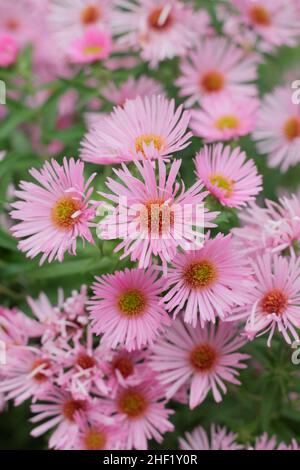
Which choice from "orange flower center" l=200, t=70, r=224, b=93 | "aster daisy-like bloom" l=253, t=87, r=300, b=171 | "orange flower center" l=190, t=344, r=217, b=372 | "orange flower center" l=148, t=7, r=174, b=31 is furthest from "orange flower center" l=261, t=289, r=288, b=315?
"orange flower center" l=148, t=7, r=174, b=31

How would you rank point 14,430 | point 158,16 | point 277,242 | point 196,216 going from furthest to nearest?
point 158,16
point 14,430
point 277,242
point 196,216

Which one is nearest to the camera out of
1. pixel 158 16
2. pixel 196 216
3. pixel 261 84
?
pixel 196 216

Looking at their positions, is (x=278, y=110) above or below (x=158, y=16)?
below

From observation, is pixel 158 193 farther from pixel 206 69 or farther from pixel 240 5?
pixel 240 5

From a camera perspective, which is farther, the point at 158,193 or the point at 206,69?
the point at 206,69

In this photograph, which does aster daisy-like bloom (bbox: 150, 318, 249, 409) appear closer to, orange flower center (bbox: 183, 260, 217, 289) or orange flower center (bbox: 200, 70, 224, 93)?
orange flower center (bbox: 183, 260, 217, 289)

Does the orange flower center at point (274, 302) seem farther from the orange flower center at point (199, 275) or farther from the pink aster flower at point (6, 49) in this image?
the pink aster flower at point (6, 49)

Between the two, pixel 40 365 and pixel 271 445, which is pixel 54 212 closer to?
pixel 40 365

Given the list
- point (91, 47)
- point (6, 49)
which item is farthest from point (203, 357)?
point (6, 49)

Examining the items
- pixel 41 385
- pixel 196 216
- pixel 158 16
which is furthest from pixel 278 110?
pixel 41 385
